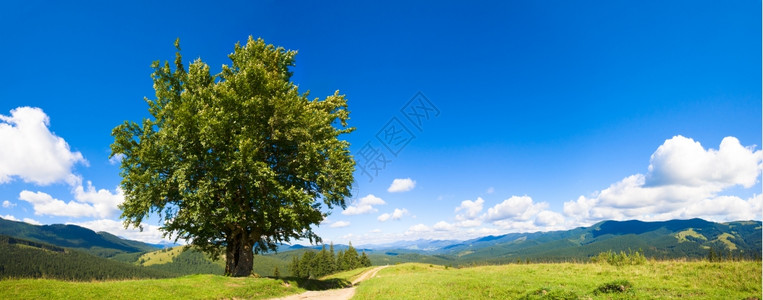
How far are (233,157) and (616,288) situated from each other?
21223mm

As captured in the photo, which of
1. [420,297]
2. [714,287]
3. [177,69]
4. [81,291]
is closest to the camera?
[714,287]

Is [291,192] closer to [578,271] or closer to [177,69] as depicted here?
[177,69]

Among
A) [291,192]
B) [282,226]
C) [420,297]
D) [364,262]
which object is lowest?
[364,262]

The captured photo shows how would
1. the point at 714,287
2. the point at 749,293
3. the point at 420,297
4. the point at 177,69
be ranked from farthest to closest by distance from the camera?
1. the point at 177,69
2. the point at 420,297
3. the point at 714,287
4. the point at 749,293

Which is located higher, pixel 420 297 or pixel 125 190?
pixel 125 190

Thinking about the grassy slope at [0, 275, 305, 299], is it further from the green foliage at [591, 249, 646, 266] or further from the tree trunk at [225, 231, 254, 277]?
the green foliage at [591, 249, 646, 266]

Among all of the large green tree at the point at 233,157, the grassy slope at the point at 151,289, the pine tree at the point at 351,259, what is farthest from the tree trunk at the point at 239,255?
the pine tree at the point at 351,259

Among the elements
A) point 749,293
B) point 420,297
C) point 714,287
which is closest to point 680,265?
point 714,287

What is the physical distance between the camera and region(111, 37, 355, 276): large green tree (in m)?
21.1

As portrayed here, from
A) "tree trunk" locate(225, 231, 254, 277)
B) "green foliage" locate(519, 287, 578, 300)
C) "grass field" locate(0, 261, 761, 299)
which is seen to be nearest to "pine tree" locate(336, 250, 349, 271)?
"tree trunk" locate(225, 231, 254, 277)

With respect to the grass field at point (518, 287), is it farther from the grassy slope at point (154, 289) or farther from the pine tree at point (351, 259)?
the pine tree at point (351, 259)

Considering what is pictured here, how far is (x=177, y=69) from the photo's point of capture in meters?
24.5

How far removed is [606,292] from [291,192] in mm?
17939

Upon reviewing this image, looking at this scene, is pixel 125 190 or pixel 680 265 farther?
pixel 125 190
